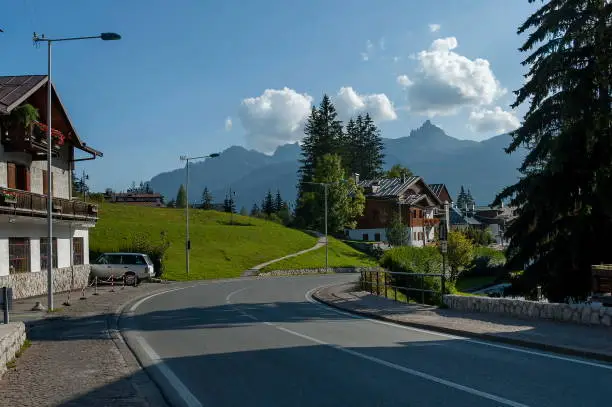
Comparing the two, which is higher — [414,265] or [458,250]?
[414,265]

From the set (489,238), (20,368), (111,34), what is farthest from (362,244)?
(20,368)

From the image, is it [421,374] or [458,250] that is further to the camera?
[458,250]

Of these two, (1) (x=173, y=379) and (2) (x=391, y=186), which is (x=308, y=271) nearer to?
(2) (x=391, y=186)

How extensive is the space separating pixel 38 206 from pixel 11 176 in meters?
2.27

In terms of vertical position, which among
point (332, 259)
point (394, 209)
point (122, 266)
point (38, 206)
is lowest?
point (332, 259)

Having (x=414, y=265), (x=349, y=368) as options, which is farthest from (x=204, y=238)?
(x=349, y=368)

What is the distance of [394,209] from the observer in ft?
296

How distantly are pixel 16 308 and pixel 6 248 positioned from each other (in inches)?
222

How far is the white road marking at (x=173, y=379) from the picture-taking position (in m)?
8.10

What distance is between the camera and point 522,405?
7383 millimetres

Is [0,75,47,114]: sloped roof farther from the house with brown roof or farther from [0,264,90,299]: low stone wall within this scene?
the house with brown roof

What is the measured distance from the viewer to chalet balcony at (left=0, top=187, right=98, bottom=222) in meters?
25.3

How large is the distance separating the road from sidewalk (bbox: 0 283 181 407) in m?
0.41

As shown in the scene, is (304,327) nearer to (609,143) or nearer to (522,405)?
(522,405)
